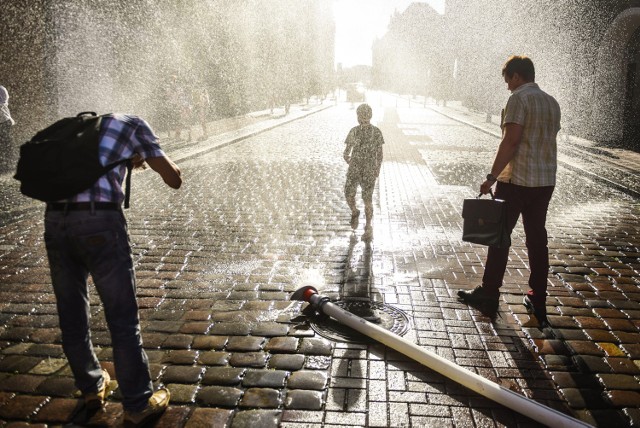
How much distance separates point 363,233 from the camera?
6586mm

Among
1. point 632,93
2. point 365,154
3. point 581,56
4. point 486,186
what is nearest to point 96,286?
point 486,186

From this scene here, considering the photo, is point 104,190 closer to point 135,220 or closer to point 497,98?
point 135,220

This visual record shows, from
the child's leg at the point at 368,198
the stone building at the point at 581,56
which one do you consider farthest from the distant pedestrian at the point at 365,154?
the stone building at the point at 581,56

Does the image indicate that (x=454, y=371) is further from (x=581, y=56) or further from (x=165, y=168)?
(x=581, y=56)

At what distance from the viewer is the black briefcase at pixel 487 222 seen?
3977mm

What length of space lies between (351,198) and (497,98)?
105 feet

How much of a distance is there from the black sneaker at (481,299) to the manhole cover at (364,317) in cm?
68

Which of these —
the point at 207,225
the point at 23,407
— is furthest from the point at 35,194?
the point at 207,225

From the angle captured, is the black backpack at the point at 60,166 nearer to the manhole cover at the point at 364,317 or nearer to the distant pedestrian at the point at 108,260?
the distant pedestrian at the point at 108,260

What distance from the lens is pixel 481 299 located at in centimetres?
432

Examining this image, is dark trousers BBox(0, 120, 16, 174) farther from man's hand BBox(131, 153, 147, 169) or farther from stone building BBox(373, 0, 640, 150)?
stone building BBox(373, 0, 640, 150)

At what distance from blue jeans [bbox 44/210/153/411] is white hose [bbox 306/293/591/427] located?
160 centimetres

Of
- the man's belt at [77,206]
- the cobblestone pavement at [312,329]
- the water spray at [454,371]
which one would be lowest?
the cobblestone pavement at [312,329]

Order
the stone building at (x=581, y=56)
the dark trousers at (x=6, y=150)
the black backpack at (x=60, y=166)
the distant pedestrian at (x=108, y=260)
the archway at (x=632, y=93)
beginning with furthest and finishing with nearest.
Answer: the stone building at (x=581, y=56), the archway at (x=632, y=93), the dark trousers at (x=6, y=150), the distant pedestrian at (x=108, y=260), the black backpack at (x=60, y=166)
